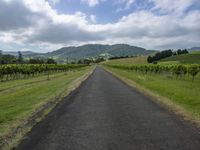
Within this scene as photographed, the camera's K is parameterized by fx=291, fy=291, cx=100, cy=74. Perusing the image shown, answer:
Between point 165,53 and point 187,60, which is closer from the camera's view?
point 187,60

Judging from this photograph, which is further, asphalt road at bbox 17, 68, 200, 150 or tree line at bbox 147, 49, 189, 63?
tree line at bbox 147, 49, 189, 63

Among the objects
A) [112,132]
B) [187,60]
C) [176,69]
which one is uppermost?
[112,132]

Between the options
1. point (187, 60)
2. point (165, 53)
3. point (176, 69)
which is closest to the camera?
point (176, 69)

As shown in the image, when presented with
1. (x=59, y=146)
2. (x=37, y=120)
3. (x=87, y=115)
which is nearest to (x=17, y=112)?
(x=37, y=120)

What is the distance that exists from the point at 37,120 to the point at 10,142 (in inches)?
126

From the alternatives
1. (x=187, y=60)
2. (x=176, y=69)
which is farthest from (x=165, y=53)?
(x=176, y=69)

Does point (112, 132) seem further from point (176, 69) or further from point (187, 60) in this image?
point (187, 60)

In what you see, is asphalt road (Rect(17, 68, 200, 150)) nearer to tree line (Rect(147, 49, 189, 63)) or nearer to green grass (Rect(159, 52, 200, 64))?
green grass (Rect(159, 52, 200, 64))

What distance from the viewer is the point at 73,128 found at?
9.86 m

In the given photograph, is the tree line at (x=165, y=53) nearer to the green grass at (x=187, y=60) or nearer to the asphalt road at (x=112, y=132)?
the green grass at (x=187, y=60)

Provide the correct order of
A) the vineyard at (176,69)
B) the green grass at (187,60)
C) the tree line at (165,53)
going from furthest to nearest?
1. the tree line at (165,53)
2. the green grass at (187,60)
3. the vineyard at (176,69)

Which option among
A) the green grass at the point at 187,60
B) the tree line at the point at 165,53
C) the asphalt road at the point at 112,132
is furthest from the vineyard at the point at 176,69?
the tree line at the point at 165,53

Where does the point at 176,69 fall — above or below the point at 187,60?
above

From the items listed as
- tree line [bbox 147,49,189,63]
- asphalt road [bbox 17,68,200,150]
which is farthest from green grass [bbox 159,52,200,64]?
asphalt road [bbox 17,68,200,150]
